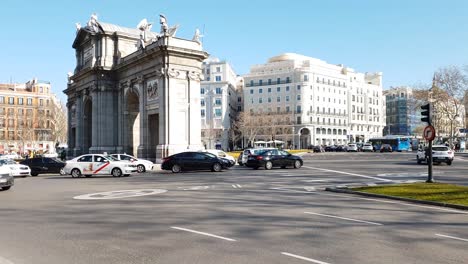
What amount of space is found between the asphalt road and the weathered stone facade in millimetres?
25125

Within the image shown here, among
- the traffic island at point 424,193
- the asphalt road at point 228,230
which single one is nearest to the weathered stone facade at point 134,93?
the traffic island at point 424,193

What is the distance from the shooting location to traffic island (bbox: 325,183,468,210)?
13.3 m

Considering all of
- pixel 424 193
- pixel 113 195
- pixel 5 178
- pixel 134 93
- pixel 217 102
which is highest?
pixel 217 102

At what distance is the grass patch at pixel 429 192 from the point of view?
45.0ft

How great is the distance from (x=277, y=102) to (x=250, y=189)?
99.5 meters

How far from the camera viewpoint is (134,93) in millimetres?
46812

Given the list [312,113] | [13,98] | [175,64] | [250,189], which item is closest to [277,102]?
[312,113]

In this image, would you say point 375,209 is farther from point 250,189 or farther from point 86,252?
point 86,252

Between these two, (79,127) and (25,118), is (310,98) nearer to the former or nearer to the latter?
(79,127)

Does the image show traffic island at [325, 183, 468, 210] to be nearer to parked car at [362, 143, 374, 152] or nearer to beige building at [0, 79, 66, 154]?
parked car at [362, 143, 374, 152]

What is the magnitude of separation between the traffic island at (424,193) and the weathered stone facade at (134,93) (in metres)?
24.2

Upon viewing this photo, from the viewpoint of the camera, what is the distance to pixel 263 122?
328 feet

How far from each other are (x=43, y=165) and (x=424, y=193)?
27.0 m

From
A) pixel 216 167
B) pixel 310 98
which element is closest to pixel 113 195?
pixel 216 167
